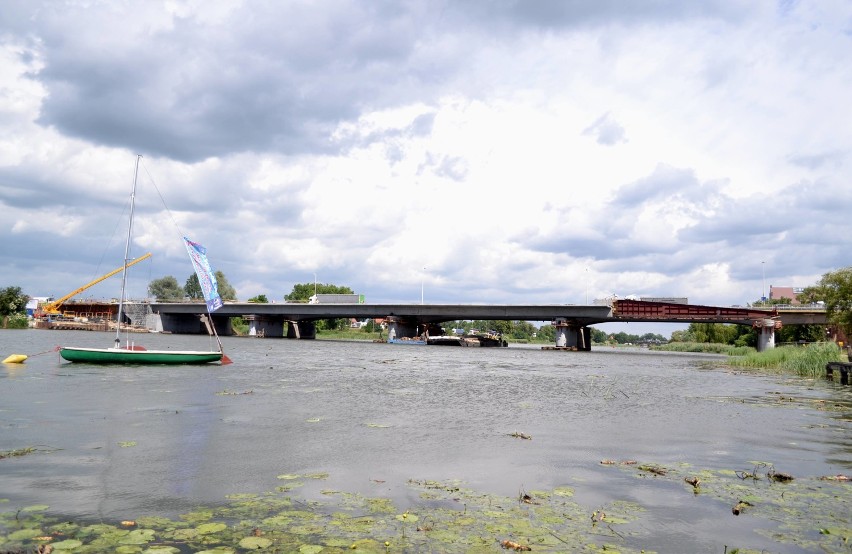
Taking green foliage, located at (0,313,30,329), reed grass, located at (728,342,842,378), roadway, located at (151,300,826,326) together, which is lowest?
reed grass, located at (728,342,842,378)

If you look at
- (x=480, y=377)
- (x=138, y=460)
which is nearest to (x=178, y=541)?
(x=138, y=460)

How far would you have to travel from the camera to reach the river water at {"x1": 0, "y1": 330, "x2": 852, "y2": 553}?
1273 centimetres

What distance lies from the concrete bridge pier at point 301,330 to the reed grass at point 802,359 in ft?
423

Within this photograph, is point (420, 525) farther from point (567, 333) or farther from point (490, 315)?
point (567, 333)

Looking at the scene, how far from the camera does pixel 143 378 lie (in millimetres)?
38906

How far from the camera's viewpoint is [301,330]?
18362 cm

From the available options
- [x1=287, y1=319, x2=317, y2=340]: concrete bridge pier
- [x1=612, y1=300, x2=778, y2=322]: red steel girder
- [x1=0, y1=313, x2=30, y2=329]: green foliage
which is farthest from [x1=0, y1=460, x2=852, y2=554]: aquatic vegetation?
[x1=0, y1=313, x2=30, y2=329]: green foliage

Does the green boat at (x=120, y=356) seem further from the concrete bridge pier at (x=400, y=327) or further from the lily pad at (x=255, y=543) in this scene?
the concrete bridge pier at (x=400, y=327)

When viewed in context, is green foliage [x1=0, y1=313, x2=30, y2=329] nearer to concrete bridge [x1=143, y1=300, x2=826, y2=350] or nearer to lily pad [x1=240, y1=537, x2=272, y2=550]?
concrete bridge [x1=143, y1=300, x2=826, y2=350]

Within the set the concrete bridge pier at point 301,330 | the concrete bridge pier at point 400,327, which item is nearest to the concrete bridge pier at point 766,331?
the concrete bridge pier at point 400,327

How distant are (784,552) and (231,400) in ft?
79.3

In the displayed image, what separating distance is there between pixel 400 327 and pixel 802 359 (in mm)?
104244

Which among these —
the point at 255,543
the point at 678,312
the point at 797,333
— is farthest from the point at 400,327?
the point at 255,543

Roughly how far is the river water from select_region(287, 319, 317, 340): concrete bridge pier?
141015 mm
